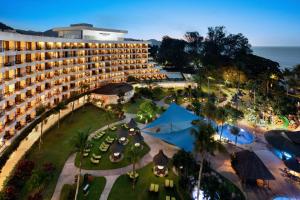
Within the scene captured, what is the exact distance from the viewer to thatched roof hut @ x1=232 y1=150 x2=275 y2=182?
30.5m

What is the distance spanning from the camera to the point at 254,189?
102 ft

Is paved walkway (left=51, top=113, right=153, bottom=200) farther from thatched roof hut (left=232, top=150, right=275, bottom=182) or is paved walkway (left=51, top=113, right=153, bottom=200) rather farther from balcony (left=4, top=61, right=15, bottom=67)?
balcony (left=4, top=61, right=15, bottom=67)

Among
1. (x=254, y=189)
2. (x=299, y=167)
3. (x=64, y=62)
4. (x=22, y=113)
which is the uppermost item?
(x=64, y=62)

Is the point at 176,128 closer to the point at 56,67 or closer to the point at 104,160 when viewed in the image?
the point at 104,160

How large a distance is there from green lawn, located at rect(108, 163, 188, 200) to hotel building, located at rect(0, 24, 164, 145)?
841 inches

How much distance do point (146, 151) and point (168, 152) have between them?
3695 millimetres

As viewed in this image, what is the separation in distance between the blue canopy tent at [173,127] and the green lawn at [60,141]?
40.5 feet

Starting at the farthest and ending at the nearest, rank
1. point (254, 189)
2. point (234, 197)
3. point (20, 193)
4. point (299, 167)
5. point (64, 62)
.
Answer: point (64, 62), point (299, 167), point (254, 189), point (20, 193), point (234, 197)

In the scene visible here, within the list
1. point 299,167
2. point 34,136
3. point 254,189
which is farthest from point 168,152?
point 34,136

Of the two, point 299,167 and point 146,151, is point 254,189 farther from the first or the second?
point 146,151

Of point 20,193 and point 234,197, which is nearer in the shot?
point 234,197

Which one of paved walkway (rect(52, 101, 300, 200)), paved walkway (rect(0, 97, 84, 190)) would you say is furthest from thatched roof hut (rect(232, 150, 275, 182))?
paved walkway (rect(0, 97, 84, 190))

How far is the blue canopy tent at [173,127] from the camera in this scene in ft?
133

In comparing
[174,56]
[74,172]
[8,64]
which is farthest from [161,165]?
[174,56]
